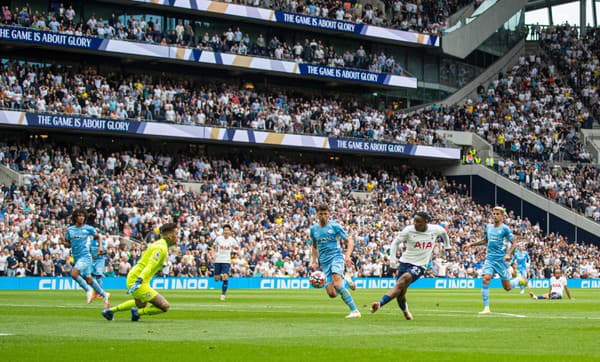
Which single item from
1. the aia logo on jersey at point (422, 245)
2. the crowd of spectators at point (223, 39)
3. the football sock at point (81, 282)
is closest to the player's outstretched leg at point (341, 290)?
the aia logo on jersey at point (422, 245)

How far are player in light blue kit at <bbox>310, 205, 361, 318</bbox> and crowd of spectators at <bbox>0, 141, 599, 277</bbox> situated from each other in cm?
2380

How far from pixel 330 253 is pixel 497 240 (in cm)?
610

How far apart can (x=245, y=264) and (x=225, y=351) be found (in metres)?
34.9

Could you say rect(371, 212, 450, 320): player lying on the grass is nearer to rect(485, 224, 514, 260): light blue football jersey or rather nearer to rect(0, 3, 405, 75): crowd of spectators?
rect(485, 224, 514, 260): light blue football jersey

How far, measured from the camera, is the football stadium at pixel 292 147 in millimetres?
42125

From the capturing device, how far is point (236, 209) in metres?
54.2

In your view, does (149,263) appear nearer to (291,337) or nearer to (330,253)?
(291,337)

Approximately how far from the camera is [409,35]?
7281cm

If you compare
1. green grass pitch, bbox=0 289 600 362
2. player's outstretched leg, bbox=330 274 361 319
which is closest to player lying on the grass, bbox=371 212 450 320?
player's outstretched leg, bbox=330 274 361 319

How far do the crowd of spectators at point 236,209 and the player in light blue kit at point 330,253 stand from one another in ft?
78.1

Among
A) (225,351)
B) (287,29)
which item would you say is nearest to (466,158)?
(287,29)

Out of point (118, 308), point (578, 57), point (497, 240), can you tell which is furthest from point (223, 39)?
point (118, 308)

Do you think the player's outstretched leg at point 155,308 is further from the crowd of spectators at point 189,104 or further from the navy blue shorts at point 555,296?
the crowd of spectators at point 189,104

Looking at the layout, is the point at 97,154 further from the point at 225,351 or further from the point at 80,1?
Result: the point at 225,351
